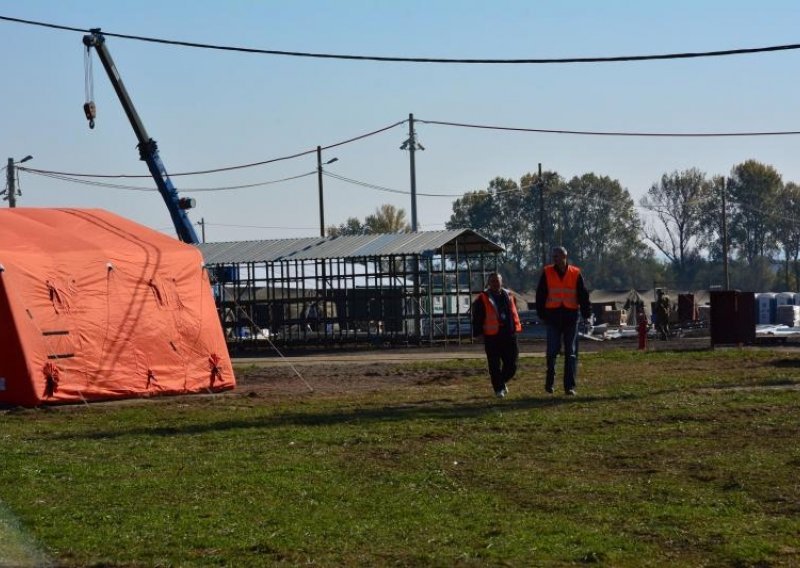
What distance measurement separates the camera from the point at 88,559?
25.0 feet

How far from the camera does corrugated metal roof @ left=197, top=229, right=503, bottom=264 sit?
132ft

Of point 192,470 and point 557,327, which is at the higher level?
point 557,327

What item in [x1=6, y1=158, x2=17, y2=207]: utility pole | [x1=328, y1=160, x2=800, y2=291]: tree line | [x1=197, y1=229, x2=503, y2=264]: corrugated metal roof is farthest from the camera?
[x1=328, y1=160, x2=800, y2=291]: tree line

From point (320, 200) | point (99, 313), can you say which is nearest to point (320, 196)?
point (320, 200)

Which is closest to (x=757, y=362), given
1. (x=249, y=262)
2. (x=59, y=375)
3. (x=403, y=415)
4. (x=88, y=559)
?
(x=403, y=415)

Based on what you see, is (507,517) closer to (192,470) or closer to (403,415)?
(192,470)

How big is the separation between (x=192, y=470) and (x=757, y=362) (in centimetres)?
1420

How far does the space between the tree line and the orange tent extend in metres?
80.2

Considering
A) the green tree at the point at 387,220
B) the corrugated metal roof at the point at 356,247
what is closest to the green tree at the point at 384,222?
the green tree at the point at 387,220

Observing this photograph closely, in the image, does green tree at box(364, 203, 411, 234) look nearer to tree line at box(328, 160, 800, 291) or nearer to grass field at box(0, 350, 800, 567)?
tree line at box(328, 160, 800, 291)

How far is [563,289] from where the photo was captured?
662 inches

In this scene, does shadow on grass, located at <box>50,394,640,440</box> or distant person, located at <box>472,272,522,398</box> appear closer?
shadow on grass, located at <box>50,394,640,440</box>

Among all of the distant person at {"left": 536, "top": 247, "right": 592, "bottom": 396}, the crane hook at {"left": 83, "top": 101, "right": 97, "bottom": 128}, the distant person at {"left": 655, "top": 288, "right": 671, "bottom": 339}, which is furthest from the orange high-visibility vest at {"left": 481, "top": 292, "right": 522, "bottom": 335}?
the distant person at {"left": 655, "top": 288, "right": 671, "bottom": 339}

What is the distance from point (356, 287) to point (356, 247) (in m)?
1.25
